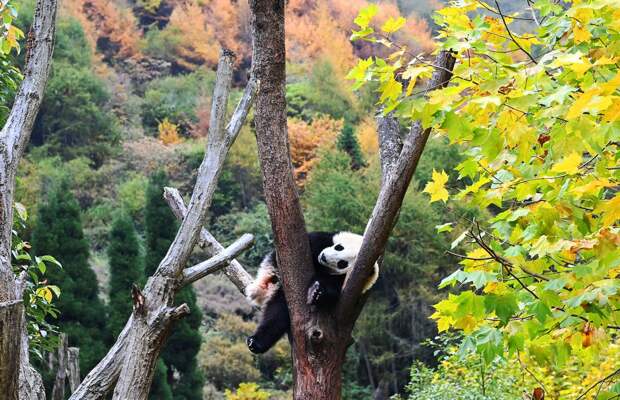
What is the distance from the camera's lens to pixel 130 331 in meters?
3.05

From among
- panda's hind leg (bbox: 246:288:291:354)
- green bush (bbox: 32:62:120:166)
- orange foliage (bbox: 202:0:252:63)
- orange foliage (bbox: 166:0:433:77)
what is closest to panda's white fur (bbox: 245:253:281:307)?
panda's hind leg (bbox: 246:288:291:354)

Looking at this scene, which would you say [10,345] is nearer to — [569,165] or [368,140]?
[569,165]

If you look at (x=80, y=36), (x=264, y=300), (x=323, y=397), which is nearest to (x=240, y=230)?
(x=80, y=36)

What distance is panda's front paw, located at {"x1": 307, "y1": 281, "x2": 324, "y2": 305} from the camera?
3395mm

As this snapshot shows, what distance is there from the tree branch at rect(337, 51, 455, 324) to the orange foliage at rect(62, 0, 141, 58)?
24.2 m

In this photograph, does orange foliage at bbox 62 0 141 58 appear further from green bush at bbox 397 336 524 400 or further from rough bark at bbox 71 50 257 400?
rough bark at bbox 71 50 257 400

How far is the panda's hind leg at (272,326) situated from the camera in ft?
13.4

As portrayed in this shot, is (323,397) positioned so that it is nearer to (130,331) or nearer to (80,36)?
(130,331)

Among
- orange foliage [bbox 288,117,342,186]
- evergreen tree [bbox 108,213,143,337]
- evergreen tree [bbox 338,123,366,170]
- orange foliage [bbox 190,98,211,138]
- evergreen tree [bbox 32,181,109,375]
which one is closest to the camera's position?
evergreen tree [bbox 32,181,109,375]

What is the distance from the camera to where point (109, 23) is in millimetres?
26750

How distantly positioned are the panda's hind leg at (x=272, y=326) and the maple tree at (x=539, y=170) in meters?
1.00

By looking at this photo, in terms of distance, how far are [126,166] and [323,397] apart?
59.7 ft

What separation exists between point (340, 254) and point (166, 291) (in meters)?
1.48

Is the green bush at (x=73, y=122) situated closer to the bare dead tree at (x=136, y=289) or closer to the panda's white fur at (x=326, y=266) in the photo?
the panda's white fur at (x=326, y=266)
